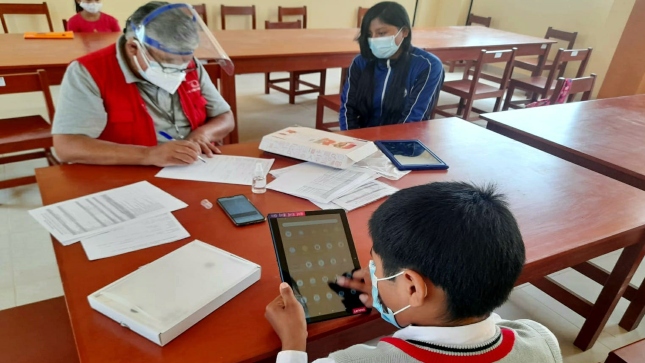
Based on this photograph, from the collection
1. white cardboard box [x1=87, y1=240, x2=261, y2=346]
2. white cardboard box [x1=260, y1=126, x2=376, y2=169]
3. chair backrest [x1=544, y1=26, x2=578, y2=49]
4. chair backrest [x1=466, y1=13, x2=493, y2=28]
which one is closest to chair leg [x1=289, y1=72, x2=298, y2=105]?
white cardboard box [x1=260, y1=126, x2=376, y2=169]

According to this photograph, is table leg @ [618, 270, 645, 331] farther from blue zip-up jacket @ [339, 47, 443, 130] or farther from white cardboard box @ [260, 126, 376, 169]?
white cardboard box @ [260, 126, 376, 169]

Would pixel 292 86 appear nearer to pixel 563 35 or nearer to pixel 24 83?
pixel 24 83

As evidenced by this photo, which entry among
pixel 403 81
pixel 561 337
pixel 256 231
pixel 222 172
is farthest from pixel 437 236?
pixel 403 81

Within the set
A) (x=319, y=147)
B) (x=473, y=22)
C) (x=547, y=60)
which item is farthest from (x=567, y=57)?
(x=319, y=147)

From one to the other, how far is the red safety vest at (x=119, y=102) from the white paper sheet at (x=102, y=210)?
41 centimetres

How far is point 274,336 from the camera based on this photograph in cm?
75

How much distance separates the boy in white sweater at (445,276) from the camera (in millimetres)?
621

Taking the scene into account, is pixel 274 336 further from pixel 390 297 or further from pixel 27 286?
pixel 27 286

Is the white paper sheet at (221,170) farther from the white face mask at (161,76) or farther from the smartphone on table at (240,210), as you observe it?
the white face mask at (161,76)

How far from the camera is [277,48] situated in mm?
2941

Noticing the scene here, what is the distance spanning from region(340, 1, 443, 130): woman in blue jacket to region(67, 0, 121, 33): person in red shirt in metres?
2.44

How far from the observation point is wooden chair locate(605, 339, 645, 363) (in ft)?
3.12

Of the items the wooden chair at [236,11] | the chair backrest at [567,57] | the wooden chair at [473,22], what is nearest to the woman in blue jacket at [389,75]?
the chair backrest at [567,57]

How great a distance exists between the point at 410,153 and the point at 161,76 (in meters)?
0.90
